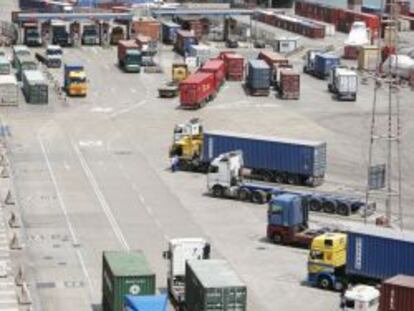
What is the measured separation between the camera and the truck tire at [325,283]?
53.7 metres

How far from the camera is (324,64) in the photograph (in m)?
128

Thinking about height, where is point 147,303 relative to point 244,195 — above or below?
above

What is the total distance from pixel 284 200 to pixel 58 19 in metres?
102

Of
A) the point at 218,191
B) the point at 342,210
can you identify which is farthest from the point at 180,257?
the point at 218,191

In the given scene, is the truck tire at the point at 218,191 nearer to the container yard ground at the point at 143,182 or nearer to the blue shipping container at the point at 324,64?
the container yard ground at the point at 143,182

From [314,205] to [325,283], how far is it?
16078 mm

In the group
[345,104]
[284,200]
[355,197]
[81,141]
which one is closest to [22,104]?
[81,141]

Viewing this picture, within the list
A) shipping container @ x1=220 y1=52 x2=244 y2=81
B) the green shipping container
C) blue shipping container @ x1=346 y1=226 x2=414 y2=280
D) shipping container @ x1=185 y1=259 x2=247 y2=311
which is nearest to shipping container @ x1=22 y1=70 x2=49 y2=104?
shipping container @ x1=220 y1=52 x2=244 y2=81

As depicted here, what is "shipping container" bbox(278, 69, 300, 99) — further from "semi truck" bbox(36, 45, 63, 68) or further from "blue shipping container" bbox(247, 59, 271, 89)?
"semi truck" bbox(36, 45, 63, 68)

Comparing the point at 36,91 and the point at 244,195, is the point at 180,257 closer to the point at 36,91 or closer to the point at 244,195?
the point at 244,195

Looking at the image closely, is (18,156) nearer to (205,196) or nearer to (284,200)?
(205,196)

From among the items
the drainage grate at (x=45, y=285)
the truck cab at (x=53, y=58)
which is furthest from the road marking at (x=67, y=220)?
the truck cab at (x=53, y=58)

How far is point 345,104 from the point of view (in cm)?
11156

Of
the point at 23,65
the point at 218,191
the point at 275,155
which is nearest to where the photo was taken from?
the point at 218,191
